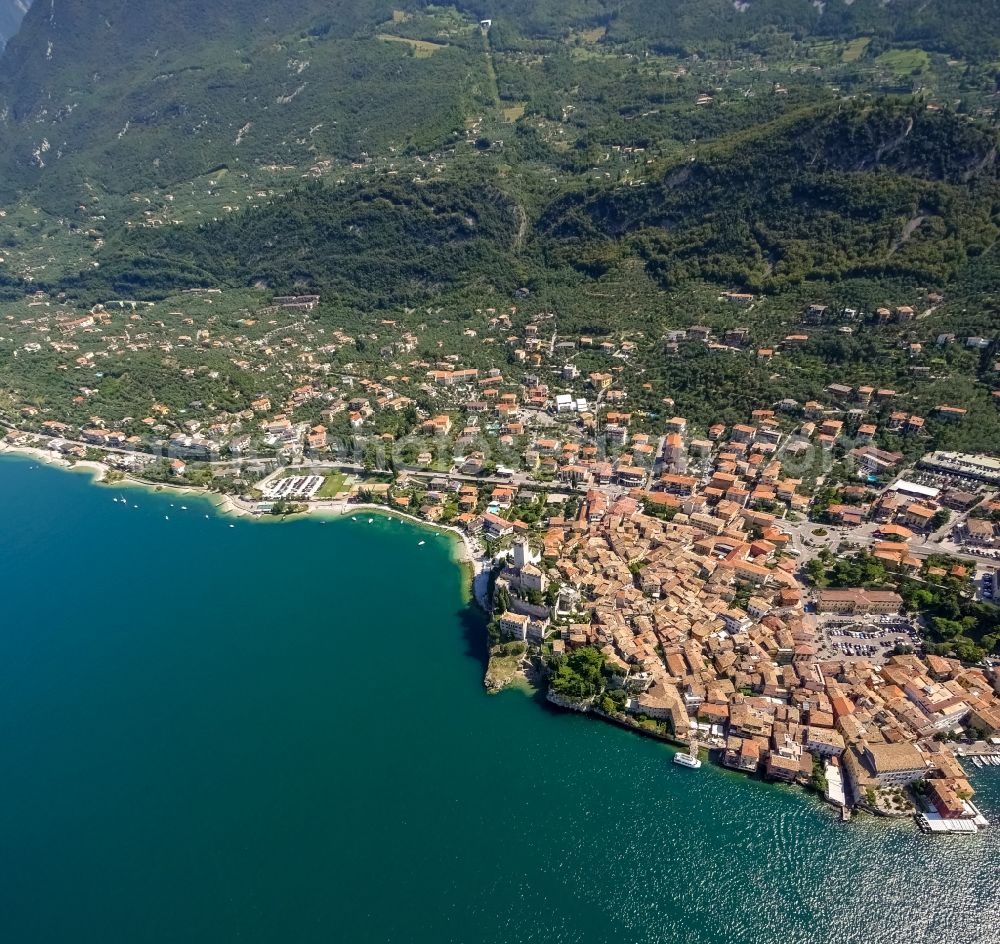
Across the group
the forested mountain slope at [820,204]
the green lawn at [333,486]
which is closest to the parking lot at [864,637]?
the green lawn at [333,486]

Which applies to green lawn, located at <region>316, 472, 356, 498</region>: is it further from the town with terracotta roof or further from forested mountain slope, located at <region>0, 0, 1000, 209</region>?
forested mountain slope, located at <region>0, 0, 1000, 209</region>

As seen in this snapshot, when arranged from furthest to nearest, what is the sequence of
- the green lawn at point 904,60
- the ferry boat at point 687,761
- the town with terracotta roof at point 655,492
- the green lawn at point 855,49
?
the green lawn at point 855,49 → the green lawn at point 904,60 → the town with terracotta roof at point 655,492 → the ferry boat at point 687,761

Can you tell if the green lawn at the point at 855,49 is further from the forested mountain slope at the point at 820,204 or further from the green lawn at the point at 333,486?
the green lawn at the point at 333,486

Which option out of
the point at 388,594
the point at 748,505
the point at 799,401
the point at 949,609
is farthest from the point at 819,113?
the point at 388,594

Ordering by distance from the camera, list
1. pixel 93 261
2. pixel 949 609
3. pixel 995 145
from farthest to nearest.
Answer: pixel 93 261, pixel 995 145, pixel 949 609

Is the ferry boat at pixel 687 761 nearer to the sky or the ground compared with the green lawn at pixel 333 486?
nearer to the ground

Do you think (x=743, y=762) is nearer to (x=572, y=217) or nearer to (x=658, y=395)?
(x=658, y=395)

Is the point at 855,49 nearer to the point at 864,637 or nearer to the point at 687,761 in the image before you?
the point at 864,637
